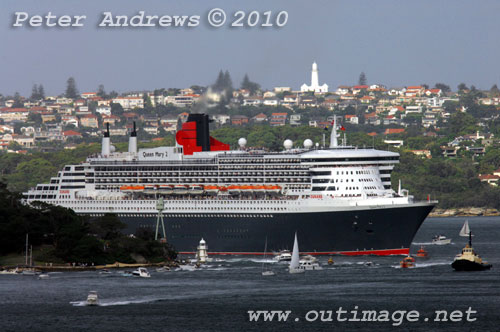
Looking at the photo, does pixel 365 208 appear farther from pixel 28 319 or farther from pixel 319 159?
pixel 28 319

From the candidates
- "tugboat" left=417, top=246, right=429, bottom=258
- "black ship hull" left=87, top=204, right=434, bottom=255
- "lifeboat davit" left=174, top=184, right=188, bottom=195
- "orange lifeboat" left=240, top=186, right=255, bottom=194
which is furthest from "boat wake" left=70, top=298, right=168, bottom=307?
"tugboat" left=417, top=246, right=429, bottom=258

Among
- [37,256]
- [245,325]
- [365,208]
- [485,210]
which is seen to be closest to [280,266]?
[365,208]

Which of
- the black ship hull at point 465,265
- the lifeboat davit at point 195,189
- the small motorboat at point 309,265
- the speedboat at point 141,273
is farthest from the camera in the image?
the lifeboat davit at point 195,189

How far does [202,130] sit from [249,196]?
8240mm

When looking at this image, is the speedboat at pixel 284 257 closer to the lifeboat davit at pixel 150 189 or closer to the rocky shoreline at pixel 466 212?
the lifeboat davit at pixel 150 189

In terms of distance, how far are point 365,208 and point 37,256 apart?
20712 mm

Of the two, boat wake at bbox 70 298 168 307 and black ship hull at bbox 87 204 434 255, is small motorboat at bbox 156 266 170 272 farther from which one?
boat wake at bbox 70 298 168 307

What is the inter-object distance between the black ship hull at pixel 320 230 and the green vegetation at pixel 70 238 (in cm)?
397

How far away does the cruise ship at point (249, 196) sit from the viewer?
282ft

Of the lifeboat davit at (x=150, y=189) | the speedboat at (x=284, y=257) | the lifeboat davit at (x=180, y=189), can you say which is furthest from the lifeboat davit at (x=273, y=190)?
the lifeboat davit at (x=150, y=189)

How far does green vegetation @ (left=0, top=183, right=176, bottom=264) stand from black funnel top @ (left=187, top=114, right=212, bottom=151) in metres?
10.3

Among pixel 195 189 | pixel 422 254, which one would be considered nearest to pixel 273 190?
pixel 195 189

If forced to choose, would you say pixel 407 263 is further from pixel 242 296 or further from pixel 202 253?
pixel 242 296

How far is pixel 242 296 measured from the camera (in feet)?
226
